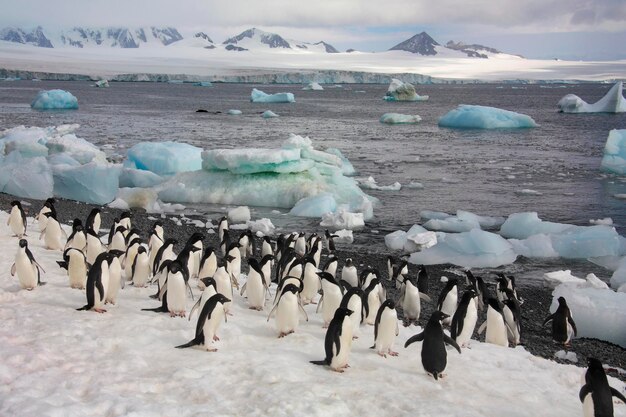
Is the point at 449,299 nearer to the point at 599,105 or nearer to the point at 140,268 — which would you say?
the point at 140,268

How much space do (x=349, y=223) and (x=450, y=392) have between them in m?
9.82

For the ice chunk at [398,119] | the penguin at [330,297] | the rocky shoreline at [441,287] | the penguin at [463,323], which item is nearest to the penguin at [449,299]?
the rocky shoreline at [441,287]

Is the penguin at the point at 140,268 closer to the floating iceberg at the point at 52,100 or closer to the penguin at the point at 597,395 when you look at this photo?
the penguin at the point at 597,395

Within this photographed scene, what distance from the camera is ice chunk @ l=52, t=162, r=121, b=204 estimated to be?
16.7 meters

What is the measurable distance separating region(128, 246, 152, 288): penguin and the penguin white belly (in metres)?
2.38

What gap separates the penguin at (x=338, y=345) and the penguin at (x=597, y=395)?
2112mm

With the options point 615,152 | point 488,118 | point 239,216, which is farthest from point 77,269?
point 488,118

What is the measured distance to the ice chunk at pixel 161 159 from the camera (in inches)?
818

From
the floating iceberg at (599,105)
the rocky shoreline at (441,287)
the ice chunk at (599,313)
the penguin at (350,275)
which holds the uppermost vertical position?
the floating iceberg at (599,105)

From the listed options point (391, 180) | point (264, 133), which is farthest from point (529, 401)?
point (264, 133)

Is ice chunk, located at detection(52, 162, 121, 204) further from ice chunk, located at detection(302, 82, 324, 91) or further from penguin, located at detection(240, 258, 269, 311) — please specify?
ice chunk, located at detection(302, 82, 324, 91)

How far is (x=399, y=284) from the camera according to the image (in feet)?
34.2

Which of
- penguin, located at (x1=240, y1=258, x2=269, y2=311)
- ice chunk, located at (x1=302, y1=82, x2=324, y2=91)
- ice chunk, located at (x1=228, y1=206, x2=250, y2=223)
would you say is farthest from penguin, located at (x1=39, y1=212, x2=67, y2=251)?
ice chunk, located at (x1=302, y1=82, x2=324, y2=91)

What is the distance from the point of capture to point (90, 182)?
659 inches
